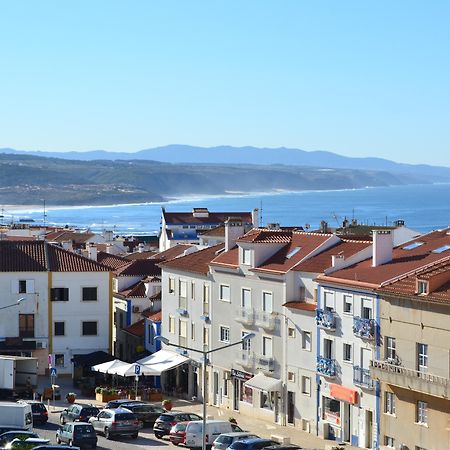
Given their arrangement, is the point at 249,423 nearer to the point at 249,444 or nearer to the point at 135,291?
the point at 249,444

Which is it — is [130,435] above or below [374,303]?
below

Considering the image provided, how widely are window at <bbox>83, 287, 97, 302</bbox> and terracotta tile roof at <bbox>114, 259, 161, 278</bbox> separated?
596 centimetres

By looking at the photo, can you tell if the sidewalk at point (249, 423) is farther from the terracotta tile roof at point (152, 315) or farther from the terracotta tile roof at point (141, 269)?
the terracotta tile roof at point (141, 269)

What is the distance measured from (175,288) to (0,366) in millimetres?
11323

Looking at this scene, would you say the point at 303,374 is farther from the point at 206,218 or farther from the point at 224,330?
the point at 206,218

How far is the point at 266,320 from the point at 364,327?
998cm

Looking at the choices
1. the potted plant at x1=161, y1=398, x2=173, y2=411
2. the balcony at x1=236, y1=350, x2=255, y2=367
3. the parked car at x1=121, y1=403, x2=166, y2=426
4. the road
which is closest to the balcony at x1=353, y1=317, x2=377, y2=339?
the road

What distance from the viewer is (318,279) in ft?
174

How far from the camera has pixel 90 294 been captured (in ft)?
243

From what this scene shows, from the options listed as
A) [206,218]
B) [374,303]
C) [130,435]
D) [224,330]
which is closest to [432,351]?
[374,303]

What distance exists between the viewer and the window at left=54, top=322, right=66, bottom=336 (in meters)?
73.1

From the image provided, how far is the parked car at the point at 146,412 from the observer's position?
177 ft

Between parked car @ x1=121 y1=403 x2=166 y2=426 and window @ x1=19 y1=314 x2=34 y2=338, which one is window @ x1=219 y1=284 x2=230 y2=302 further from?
window @ x1=19 y1=314 x2=34 y2=338

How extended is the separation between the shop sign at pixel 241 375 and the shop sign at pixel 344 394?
305 inches
